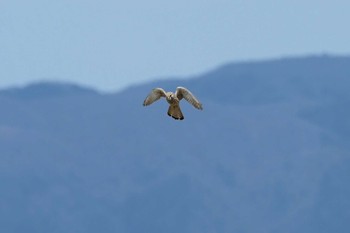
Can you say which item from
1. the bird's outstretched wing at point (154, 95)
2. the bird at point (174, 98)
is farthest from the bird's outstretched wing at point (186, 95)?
the bird's outstretched wing at point (154, 95)

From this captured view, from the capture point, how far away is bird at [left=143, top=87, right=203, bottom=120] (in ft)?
72.8

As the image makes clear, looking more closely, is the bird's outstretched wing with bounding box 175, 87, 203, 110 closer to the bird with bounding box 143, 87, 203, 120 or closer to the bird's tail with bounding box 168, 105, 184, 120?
the bird with bounding box 143, 87, 203, 120

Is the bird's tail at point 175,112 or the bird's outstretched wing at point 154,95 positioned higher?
the bird's outstretched wing at point 154,95

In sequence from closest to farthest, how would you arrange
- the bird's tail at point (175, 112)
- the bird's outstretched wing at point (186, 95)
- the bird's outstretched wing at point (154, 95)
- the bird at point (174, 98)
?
the bird's outstretched wing at point (186, 95) → the bird at point (174, 98) → the bird's tail at point (175, 112) → the bird's outstretched wing at point (154, 95)

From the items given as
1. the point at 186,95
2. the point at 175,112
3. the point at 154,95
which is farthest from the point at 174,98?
the point at 154,95

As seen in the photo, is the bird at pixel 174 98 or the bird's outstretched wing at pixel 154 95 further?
the bird's outstretched wing at pixel 154 95

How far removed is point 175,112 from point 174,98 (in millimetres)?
409

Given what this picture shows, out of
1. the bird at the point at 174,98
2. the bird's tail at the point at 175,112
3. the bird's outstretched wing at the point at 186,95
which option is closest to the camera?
the bird's outstretched wing at the point at 186,95

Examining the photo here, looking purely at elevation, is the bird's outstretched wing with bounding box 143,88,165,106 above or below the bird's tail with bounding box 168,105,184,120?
above

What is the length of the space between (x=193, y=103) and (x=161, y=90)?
80 cm

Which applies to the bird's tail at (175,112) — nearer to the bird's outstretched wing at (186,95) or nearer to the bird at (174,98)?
the bird at (174,98)

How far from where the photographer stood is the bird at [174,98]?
22.2m

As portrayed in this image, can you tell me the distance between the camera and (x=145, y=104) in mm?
22016

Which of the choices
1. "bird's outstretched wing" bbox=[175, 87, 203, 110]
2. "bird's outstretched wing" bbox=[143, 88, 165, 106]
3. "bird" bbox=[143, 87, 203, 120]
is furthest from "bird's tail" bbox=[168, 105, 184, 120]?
"bird's outstretched wing" bbox=[143, 88, 165, 106]
